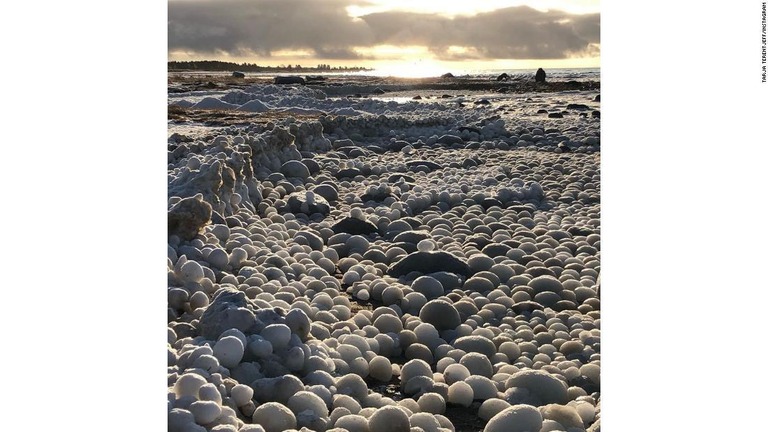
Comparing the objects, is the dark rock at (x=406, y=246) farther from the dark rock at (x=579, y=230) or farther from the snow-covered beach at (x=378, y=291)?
the dark rock at (x=579, y=230)

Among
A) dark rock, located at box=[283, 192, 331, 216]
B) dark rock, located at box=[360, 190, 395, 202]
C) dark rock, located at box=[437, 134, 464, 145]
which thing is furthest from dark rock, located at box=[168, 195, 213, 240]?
dark rock, located at box=[437, 134, 464, 145]

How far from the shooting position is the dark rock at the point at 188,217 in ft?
10.7

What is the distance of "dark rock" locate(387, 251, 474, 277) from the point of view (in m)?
3.36

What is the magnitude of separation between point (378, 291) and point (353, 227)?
1.04 m

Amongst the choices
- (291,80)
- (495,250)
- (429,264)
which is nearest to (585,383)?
(429,264)

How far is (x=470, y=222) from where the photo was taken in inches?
170

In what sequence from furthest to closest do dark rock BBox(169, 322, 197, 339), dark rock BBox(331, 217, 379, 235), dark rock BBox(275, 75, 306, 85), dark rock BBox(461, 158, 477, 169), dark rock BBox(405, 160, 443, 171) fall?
dark rock BBox(275, 75, 306, 85) → dark rock BBox(461, 158, 477, 169) → dark rock BBox(405, 160, 443, 171) → dark rock BBox(331, 217, 379, 235) → dark rock BBox(169, 322, 197, 339)

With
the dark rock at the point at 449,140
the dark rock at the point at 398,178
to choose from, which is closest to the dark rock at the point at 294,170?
the dark rock at the point at 398,178

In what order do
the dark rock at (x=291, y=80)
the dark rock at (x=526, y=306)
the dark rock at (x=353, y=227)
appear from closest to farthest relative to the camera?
1. the dark rock at (x=526, y=306)
2. the dark rock at (x=353, y=227)
3. the dark rock at (x=291, y=80)

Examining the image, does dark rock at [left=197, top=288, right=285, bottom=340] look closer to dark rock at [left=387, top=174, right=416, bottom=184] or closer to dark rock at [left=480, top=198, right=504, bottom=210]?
dark rock at [left=480, top=198, right=504, bottom=210]

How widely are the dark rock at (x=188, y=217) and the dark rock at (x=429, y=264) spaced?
839 millimetres

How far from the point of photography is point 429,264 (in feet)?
11.1

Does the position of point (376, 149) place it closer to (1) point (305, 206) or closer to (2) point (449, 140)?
(2) point (449, 140)
